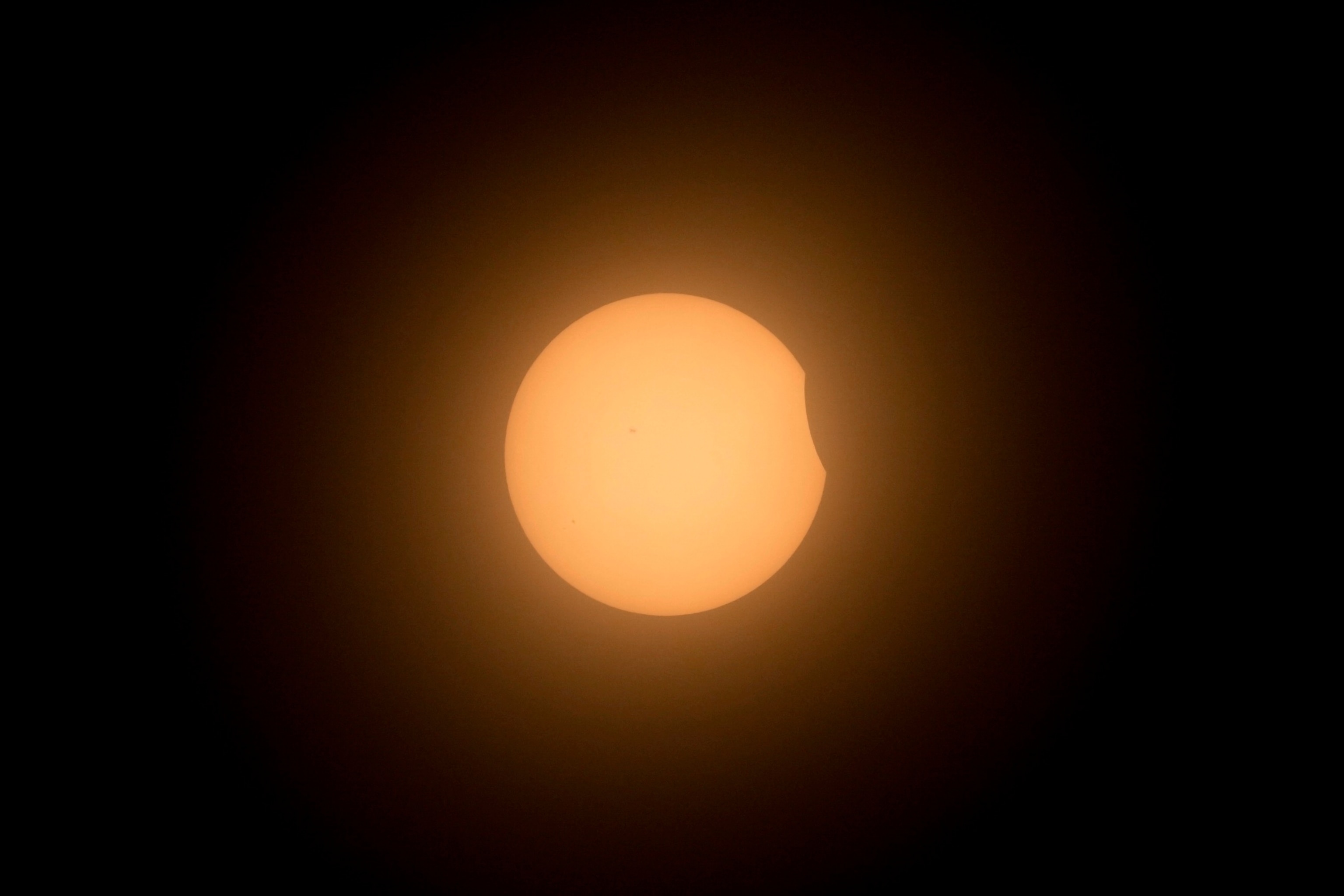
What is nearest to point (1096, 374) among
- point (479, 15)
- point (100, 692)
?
point (479, 15)

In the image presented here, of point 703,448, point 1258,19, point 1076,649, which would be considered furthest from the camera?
point 1076,649

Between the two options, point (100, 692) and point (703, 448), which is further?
point (100, 692)

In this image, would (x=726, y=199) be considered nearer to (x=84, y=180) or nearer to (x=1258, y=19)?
(x=1258, y=19)

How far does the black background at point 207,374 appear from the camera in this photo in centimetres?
93

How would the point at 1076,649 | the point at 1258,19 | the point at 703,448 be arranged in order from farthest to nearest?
the point at 1076,649 < the point at 1258,19 < the point at 703,448

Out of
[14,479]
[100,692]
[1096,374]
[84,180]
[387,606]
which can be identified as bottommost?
[100,692]

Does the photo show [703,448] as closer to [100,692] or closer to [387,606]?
[387,606]

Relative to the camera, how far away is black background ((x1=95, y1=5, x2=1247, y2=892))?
93cm

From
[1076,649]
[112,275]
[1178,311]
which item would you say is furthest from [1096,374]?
[112,275]

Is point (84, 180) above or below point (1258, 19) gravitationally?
below

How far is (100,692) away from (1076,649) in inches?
57.3

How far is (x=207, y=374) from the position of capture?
3.20 ft

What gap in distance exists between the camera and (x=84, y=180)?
944 mm

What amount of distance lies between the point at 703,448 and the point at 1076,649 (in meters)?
0.68
